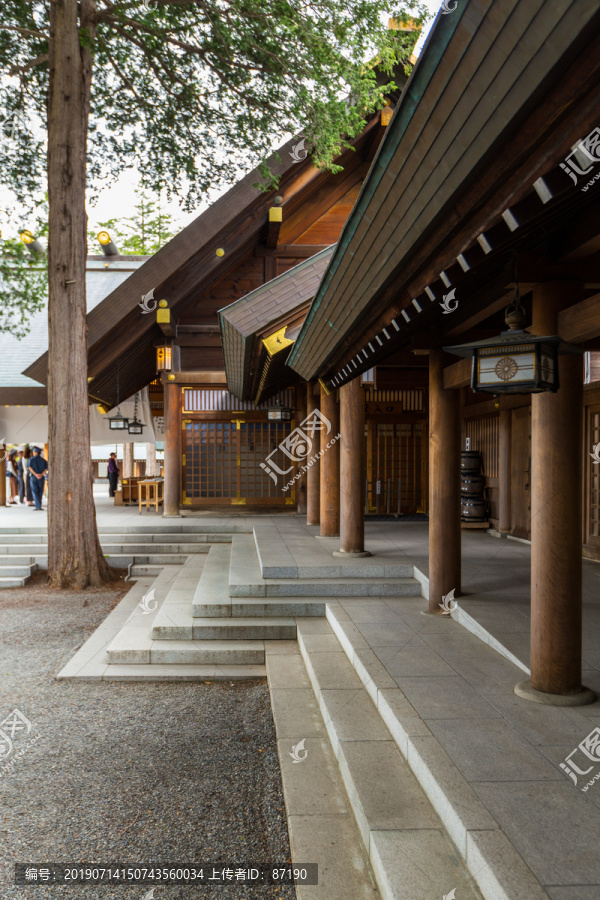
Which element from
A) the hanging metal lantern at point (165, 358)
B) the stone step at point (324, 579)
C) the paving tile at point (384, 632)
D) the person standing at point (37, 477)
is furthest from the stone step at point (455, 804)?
the person standing at point (37, 477)

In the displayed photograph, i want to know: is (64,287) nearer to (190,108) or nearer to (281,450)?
(190,108)

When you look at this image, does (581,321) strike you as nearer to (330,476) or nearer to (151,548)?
(330,476)

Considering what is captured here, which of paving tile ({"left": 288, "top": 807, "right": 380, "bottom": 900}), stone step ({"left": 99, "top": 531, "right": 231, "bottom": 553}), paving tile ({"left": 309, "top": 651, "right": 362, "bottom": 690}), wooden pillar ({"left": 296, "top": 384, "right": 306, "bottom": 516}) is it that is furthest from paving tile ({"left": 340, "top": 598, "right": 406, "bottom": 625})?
wooden pillar ({"left": 296, "top": 384, "right": 306, "bottom": 516})

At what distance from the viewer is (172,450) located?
513 inches

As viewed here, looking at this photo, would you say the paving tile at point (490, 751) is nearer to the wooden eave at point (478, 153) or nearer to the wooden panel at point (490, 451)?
the wooden eave at point (478, 153)

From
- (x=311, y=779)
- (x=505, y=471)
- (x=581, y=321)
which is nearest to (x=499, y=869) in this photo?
(x=311, y=779)

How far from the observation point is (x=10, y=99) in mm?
10227

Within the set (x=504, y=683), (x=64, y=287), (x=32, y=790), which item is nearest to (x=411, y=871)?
(x=504, y=683)

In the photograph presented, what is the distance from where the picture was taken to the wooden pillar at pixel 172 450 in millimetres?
12883

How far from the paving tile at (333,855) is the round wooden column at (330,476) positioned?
20.7 ft

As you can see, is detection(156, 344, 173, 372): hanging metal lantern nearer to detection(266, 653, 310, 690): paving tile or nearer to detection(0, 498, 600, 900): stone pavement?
detection(0, 498, 600, 900): stone pavement

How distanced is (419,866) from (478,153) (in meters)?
2.69

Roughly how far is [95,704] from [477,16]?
513 cm

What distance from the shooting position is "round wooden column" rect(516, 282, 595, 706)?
11.6 ft
